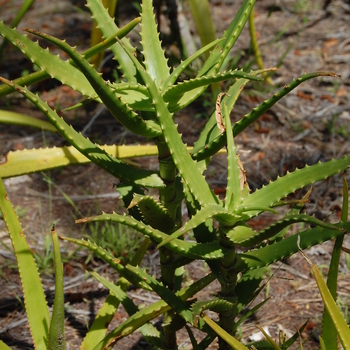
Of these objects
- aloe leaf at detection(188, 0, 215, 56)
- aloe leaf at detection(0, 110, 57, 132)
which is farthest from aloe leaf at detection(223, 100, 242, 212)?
aloe leaf at detection(188, 0, 215, 56)

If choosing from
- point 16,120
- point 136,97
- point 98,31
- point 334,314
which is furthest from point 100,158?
point 98,31

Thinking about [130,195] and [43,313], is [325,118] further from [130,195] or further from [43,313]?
[43,313]

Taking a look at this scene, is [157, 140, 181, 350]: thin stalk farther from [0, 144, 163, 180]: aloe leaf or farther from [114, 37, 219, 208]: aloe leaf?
[0, 144, 163, 180]: aloe leaf

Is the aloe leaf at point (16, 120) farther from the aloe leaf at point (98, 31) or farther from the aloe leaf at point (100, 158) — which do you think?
the aloe leaf at point (100, 158)

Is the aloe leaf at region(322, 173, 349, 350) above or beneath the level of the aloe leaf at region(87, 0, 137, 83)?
beneath

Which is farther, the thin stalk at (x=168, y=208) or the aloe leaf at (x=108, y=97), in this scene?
the thin stalk at (x=168, y=208)

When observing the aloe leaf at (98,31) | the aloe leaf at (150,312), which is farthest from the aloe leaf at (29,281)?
the aloe leaf at (98,31)

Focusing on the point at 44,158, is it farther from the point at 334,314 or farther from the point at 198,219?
the point at 334,314
